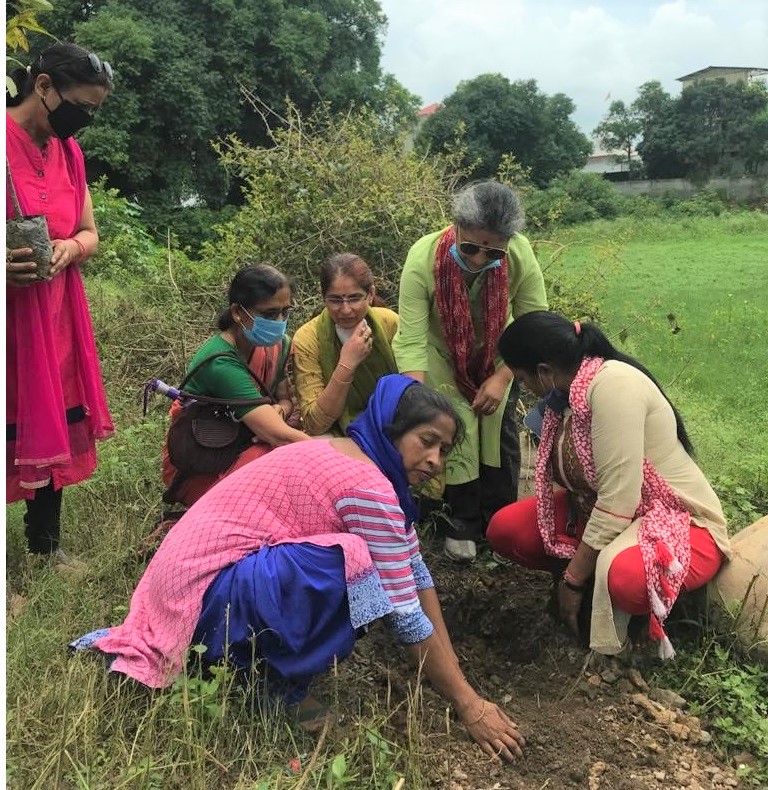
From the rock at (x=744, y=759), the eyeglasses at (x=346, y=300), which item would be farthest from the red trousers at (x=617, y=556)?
the eyeglasses at (x=346, y=300)

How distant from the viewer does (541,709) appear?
8.11 ft

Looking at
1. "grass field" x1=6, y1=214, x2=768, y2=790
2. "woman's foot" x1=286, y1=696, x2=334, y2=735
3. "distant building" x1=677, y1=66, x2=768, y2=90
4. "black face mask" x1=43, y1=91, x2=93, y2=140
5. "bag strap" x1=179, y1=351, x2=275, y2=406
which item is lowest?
"woman's foot" x1=286, y1=696, x2=334, y2=735

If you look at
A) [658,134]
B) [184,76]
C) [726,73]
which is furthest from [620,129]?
[184,76]

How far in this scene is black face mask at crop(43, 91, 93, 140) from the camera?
2.72 m

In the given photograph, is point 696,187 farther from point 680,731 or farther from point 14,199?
point 14,199

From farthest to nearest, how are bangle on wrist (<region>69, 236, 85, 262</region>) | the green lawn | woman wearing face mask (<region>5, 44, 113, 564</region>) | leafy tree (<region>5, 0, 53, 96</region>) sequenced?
the green lawn → bangle on wrist (<region>69, 236, 85, 262</region>) → woman wearing face mask (<region>5, 44, 113, 564</region>) → leafy tree (<region>5, 0, 53, 96</region>)

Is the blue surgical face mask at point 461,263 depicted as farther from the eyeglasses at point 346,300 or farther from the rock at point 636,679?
the rock at point 636,679

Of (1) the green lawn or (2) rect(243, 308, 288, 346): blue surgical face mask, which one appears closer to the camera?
(2) rect(243, 308, 288, 346): blue surgical face mask

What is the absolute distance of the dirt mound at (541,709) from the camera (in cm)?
215

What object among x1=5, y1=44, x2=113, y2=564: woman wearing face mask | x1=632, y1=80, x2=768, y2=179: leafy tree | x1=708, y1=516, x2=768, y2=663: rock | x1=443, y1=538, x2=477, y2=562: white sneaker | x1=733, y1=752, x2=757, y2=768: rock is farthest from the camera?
x1=632, y1=80, x2=768, y2=179: leafy tree

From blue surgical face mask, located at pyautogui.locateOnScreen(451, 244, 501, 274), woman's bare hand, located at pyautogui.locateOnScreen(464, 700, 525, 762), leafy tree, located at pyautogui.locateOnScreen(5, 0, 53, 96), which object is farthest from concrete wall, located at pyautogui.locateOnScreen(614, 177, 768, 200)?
leafy tree, located at pyautogui.locateOnScreen(5, 0, 53, 96)

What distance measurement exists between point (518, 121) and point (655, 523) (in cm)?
3674

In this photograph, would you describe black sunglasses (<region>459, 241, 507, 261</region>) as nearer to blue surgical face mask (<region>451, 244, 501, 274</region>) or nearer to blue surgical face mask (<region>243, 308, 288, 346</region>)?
blue surgical face mask (<region>451, 244, 501, 274</region>)

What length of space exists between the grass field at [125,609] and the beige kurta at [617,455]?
1.51 feet
